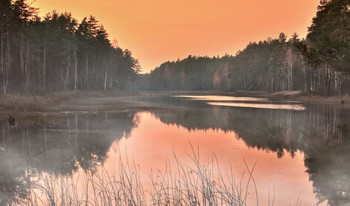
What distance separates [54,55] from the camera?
69.1 m

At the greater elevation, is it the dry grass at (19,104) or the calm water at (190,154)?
the dry grass at (19,104)

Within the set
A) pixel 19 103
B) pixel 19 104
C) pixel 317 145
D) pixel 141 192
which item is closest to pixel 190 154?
pixel 141 192

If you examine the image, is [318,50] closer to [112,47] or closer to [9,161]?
[9,161]

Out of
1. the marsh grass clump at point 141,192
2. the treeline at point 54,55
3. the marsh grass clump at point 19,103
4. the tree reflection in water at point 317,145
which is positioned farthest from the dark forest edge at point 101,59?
the marsh grass clump at point 141,192

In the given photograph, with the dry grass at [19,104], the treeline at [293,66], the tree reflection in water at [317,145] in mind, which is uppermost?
the treeline at [293,66]

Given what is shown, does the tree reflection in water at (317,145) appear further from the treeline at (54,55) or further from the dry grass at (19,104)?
the treeline at (54,55)

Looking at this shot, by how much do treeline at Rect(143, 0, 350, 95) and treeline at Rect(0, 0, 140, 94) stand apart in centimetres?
3766

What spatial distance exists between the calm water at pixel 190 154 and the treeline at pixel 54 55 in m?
30.9

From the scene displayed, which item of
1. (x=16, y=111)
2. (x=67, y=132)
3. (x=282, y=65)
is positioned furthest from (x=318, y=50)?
(x=282, y=65)

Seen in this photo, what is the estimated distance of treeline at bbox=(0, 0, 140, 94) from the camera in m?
54.9

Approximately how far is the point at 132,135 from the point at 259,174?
10707 millimetres

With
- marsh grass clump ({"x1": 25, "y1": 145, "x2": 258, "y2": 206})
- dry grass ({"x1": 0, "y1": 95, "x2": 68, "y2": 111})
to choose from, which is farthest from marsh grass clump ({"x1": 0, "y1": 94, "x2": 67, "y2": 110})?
marsh grass clump ({"x1": 25, "y1": 145, "x2": 258, "y2": 206})

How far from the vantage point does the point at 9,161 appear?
12047 millimetres

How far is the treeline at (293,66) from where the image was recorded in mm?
20516
